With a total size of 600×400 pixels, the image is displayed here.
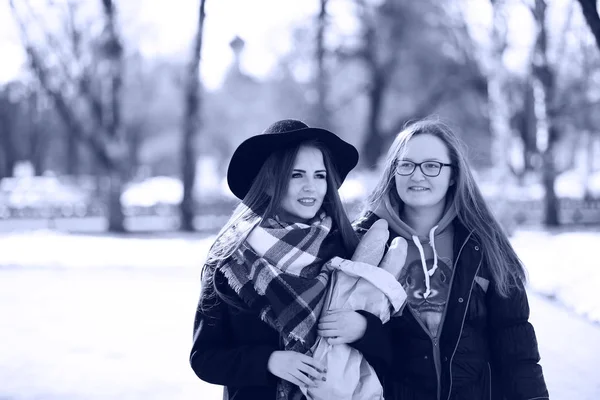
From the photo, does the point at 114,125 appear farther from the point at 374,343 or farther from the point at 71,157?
the point at 71,157

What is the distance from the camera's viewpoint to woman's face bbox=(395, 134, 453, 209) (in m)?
2.81

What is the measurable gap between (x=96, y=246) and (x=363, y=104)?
22338 millimetres

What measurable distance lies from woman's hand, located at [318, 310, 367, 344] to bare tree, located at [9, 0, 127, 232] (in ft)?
54.4

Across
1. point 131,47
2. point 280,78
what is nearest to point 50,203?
point 131,47

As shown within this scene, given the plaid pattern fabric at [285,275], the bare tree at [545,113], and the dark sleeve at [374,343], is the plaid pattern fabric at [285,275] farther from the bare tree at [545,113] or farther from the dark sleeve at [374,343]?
the bare tree at [545,113]

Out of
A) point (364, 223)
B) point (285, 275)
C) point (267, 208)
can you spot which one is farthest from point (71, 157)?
point (285, 275)

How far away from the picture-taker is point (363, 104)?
35.6 meters

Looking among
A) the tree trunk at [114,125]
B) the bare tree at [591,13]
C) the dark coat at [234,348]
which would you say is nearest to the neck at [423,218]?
the dark coat at [234,348]

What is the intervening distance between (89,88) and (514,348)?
57.9 ft

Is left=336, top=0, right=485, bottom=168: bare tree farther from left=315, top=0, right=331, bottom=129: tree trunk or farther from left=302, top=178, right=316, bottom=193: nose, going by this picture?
left=302, top=178, right=316, bottom=193: nose

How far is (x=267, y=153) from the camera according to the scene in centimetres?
271

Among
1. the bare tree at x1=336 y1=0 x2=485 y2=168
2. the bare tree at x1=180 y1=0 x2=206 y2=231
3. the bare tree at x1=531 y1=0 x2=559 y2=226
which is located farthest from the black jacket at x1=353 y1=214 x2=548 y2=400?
the bare tree at x1=336 y1=0 x2=485 y2=168

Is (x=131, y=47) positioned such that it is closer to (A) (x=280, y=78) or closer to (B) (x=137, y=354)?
(A) (x=280, y=78)

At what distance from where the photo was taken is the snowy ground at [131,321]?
5.43 m
